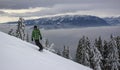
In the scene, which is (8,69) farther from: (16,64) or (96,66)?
(96,66)

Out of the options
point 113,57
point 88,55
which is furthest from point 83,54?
point 113,57

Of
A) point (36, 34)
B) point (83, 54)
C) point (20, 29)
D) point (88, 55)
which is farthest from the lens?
point (20, 29)

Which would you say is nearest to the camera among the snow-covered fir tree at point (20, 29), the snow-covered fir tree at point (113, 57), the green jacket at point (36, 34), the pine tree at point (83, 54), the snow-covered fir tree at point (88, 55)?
the green jacket at point (36, 34)

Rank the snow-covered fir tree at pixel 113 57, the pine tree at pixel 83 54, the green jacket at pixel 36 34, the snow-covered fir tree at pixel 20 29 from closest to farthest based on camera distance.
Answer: the green jacket at pixel 36 34, the snow-covered fir tree at pixel 113 57, the pine tree at pixel 83 54, the snow-covered fir tree at pixel 20 29

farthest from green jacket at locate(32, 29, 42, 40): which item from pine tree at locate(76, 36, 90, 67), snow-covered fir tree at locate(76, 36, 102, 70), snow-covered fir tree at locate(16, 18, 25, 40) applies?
snow-covered fir tree at locate(16, 18, 25, 40)

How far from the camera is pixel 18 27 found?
67938 mm

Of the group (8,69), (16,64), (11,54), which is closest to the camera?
(8,69)

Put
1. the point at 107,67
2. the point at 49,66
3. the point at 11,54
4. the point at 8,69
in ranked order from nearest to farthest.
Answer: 1. the point at 8,69
2. the point at 11,54
3. the point at 49,66
4. the point at 107,67

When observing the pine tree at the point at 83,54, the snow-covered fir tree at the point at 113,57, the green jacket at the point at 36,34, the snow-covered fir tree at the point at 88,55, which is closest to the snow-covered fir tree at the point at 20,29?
the pine tree at the point at 83,54

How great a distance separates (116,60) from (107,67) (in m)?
4.86

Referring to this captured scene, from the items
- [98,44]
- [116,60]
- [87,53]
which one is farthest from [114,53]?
[98,44]

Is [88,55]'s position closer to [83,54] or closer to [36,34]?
[83,54]

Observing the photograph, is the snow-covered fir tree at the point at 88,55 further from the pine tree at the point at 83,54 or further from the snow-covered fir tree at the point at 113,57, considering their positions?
the snow-covered fir tree at the point at 113,57

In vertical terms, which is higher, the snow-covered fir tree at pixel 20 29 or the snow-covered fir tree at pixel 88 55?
the snow-covered fir tree at pixel 20 29
